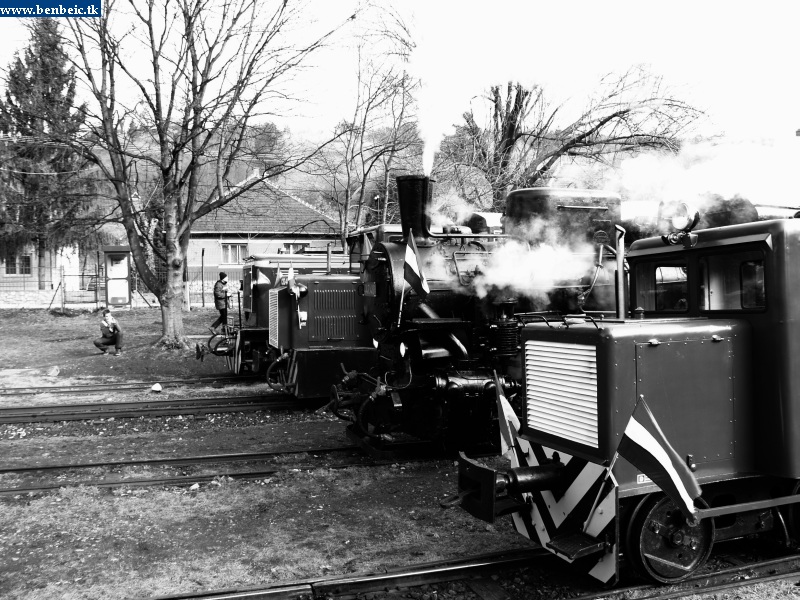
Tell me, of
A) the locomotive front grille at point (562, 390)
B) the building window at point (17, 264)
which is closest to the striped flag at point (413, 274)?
the locomotive front grille at point (562, 390)

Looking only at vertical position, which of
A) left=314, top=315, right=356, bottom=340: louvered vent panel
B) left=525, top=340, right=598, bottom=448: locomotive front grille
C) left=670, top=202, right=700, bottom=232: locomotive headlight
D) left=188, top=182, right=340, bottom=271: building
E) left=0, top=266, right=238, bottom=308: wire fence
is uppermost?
left=188, top=182, right=340, bottom=271: building

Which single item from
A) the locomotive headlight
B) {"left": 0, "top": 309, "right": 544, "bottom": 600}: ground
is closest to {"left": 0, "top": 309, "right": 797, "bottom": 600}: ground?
{"left": 0, "top": 309, "right": 544, "bottom": 600}: ground

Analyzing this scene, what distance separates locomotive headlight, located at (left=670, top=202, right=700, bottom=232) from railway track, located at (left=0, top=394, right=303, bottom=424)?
8.02 metres

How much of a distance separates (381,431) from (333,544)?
2878 mm

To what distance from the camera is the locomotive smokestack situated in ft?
24.9

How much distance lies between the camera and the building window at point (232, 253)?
102 ft

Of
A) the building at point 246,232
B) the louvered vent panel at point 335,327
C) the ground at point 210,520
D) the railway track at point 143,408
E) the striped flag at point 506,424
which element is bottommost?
the ground at point 210,520

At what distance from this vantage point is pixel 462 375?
757 centimetres

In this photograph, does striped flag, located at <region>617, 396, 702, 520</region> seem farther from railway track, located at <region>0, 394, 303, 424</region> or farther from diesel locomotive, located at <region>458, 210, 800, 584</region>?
railway track, located at <region>0, 394, 303, 424</region>

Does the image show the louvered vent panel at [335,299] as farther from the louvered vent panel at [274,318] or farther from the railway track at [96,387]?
the railway track at [96,387]

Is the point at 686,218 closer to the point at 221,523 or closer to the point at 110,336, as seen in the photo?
the point at 221,523

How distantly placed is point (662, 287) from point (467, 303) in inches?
121

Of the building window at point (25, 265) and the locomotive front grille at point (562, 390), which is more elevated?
the building window at point (25, 265)

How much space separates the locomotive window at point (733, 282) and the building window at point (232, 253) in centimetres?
2819
